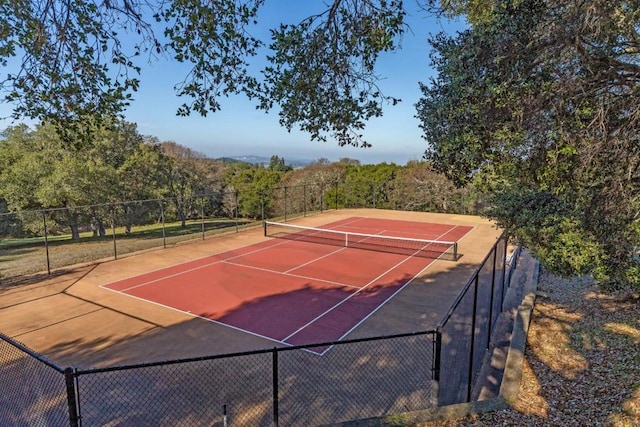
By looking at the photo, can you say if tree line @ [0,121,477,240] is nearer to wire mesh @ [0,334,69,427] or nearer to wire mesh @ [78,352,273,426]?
wire mesh @ [0,334,69,427]

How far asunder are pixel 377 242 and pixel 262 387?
41.1ft

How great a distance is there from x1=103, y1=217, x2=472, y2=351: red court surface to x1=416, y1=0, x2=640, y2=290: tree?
5.10 m

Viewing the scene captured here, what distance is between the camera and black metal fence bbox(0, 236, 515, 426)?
17.3ft

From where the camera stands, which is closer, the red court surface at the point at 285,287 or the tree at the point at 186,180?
the red court surface at the point at 285,287

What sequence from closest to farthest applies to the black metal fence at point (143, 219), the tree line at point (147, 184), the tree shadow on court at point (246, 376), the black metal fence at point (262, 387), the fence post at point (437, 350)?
1. the fence post at point (437, 350)
2. the black metal fence at point (262, 387)
3. the tree shadow on court at point (246, 376)
4. the black metal fence at point (143, 219)
5. the tree line at point (147, 184)

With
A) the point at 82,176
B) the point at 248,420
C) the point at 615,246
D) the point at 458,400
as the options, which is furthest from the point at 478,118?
the point at 82,176

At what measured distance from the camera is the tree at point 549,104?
3.92 m

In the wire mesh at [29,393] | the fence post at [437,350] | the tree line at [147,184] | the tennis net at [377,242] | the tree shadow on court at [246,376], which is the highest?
the tree line at [147,184]

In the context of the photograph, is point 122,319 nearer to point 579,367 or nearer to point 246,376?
point 246,376

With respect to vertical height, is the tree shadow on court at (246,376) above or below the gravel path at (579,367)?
below

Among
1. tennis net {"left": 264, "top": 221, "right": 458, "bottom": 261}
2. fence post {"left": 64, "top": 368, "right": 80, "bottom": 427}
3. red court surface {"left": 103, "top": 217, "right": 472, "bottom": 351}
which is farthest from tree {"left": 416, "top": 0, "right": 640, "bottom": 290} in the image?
tennis net {"left": 264, "top": 221, "right": 458, "bottom": 261}

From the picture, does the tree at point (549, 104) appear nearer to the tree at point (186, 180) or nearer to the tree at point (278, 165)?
the tree at point (186, 180)

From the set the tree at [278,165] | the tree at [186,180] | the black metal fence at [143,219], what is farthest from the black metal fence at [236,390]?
the tree at [278,165]

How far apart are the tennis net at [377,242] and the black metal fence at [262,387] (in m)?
8.07
